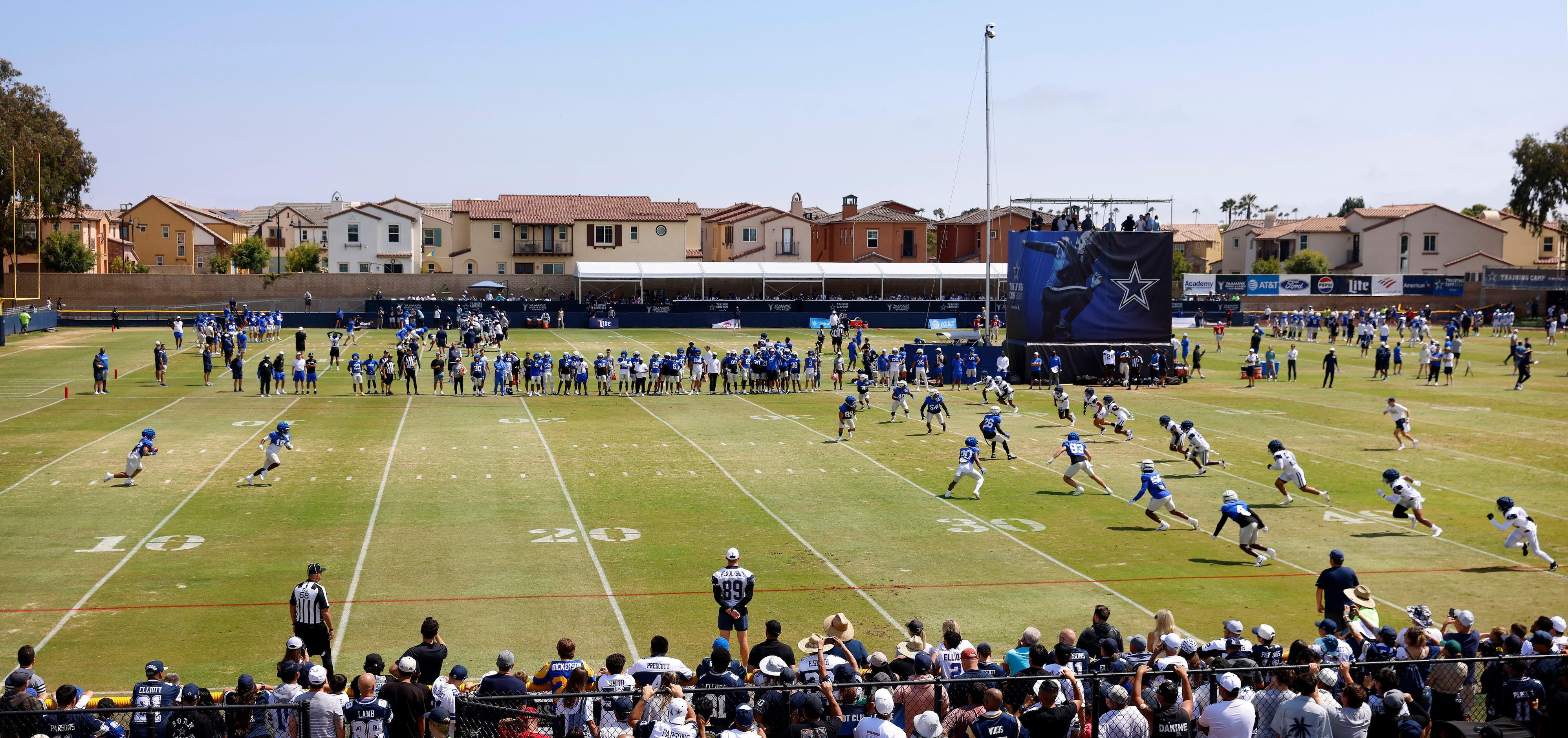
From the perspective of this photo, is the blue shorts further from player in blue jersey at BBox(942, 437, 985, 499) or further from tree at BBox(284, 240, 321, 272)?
tree at BBox(284, 240, 321, 272)

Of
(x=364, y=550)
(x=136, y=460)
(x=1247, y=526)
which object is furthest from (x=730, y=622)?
(x=136, y=460)

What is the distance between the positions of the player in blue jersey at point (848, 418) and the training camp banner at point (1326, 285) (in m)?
58.8

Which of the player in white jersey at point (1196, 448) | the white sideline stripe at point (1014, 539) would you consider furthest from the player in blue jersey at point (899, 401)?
the player in white jersey at point (1196, 448)

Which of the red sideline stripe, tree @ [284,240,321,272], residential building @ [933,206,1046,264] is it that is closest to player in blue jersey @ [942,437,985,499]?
the red sideline stripe

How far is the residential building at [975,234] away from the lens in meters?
93.2

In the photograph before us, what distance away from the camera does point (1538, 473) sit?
86.5 feet

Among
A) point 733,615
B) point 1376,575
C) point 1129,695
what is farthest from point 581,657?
point 1376,575

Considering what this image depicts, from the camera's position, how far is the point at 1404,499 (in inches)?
813

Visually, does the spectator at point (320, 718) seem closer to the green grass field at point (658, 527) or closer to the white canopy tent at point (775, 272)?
the green grass field at point (658, 527)

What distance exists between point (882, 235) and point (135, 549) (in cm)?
8072

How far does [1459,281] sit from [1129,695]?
285ft

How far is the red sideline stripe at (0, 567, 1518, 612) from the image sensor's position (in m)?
16.5

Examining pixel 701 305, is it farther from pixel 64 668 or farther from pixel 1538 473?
pixel 64 668

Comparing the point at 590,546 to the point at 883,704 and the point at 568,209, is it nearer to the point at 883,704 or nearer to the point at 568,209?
the point at 883,704
